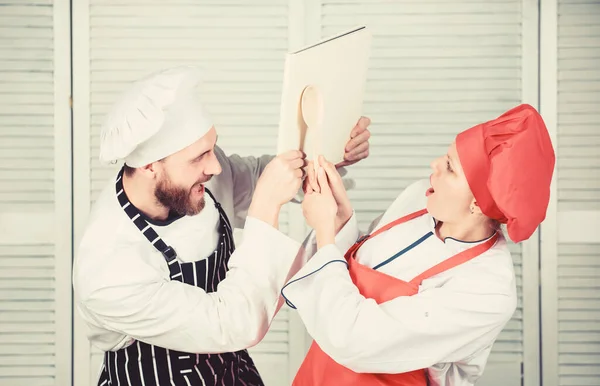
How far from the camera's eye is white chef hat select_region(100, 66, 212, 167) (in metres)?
1.53

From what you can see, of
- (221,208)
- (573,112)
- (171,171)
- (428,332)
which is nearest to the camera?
(428,332)

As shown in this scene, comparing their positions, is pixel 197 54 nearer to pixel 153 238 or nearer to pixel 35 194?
pixel 35 194

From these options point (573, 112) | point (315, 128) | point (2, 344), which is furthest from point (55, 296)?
point (573, 112)

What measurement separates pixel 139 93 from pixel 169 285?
0.41 m

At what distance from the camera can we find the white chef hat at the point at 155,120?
153 centimetres

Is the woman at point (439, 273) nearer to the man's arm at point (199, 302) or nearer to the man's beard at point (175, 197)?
the man's arm at point (199, 302)

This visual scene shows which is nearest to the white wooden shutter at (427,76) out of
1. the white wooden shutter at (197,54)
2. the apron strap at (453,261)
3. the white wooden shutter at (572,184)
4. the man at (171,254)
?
the white wooden shutter at (572,184)

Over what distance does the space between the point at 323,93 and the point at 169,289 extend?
0.52 metres

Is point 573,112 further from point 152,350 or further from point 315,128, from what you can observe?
point 152,350

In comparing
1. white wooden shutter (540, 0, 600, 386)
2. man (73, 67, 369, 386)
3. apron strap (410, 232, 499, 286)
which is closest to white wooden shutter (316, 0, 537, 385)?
white wooden shutter (540, 0, 600, 386)

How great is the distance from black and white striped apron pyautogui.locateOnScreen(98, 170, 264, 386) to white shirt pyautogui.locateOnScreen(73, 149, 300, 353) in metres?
0.02

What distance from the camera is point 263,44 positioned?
8.47 feet

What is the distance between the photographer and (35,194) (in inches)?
103

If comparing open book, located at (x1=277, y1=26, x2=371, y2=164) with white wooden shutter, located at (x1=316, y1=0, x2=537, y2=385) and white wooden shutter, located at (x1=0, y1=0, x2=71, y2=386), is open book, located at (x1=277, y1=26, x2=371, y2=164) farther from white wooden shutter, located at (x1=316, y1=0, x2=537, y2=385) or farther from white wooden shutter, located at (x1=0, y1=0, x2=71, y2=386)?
white wooden shutter, located at (x1=0, y1=0, x2=71, y2=386)
